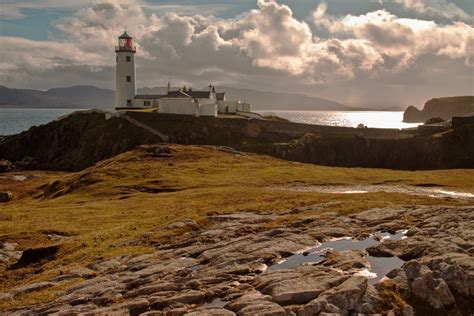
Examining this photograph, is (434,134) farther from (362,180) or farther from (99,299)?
(99,299)

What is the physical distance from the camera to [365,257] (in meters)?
26.6

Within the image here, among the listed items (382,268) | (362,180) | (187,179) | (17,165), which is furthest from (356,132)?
(382,268)

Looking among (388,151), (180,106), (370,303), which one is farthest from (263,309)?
(180,106)

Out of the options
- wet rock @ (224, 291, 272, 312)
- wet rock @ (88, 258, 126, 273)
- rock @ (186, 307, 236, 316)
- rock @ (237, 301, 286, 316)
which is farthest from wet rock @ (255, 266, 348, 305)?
wet rock @ (88, 258, 126, 273)

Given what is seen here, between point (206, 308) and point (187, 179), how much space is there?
53.9m

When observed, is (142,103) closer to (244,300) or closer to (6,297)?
(6,297)

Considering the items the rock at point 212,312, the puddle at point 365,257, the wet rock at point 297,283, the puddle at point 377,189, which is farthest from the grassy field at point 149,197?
the wet rock at point 297,283

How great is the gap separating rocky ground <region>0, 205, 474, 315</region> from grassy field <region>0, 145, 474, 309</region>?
8.67 ft

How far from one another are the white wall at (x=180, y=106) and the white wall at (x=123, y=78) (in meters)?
20.9

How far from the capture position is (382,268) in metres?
24.7

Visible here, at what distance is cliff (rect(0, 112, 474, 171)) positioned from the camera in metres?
96.6

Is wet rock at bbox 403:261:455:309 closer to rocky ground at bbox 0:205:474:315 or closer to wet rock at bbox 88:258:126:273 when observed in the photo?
rocky ground at bbox 0:205:474:315

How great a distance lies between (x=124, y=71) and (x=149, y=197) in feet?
257

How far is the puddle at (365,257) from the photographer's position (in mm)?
24047
